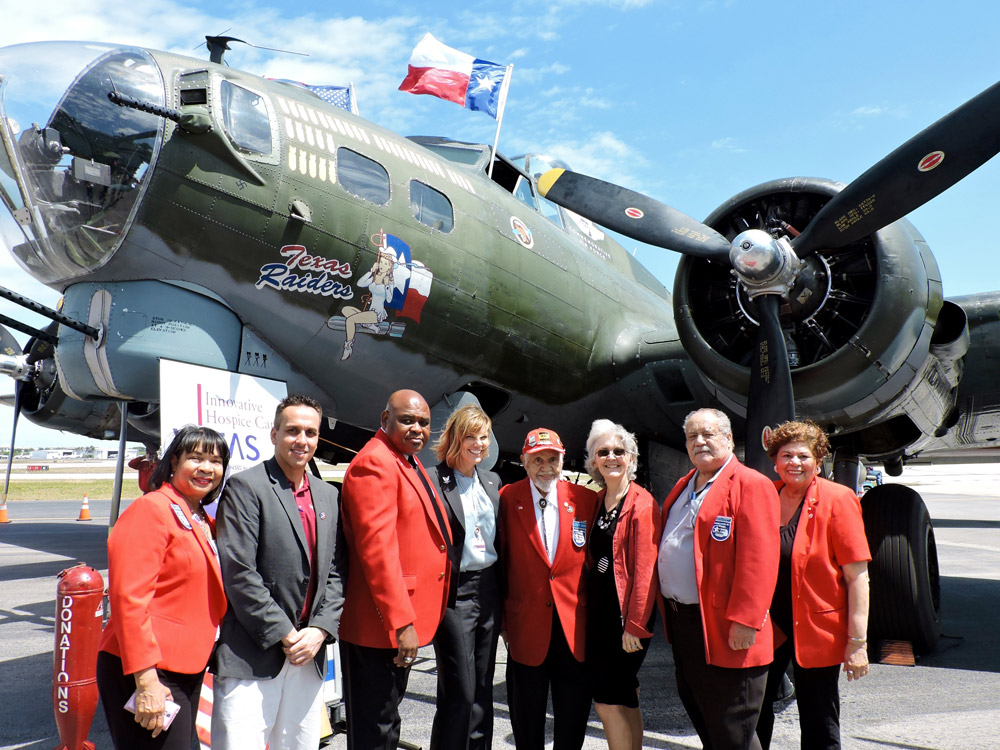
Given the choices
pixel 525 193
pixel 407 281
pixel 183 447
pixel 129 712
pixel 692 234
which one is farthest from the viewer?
pixel 525 193

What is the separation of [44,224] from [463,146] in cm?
436

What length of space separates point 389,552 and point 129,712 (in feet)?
3.53

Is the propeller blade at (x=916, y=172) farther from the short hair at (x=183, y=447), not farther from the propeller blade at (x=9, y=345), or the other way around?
the propeller blade at (x=9, y=345)

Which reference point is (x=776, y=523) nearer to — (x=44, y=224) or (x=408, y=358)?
(x=408, y=358)

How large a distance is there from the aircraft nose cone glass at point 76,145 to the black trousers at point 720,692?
3986 millimetres

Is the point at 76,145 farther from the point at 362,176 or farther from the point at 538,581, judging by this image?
the point at 538,581

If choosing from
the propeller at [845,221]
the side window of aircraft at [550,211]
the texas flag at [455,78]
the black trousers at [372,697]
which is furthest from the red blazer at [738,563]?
the texas flag at [455,78]

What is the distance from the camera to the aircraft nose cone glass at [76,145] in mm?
4453

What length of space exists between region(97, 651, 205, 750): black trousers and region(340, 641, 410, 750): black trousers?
681 millimetres

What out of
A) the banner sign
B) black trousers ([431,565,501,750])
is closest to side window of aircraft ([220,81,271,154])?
the banner sign

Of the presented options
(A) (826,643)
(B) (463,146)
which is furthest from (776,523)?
(B) (463,146)

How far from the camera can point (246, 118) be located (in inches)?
197

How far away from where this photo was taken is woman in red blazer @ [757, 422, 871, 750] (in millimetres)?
3322

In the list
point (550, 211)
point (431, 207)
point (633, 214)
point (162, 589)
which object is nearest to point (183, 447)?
point (162, 589)
